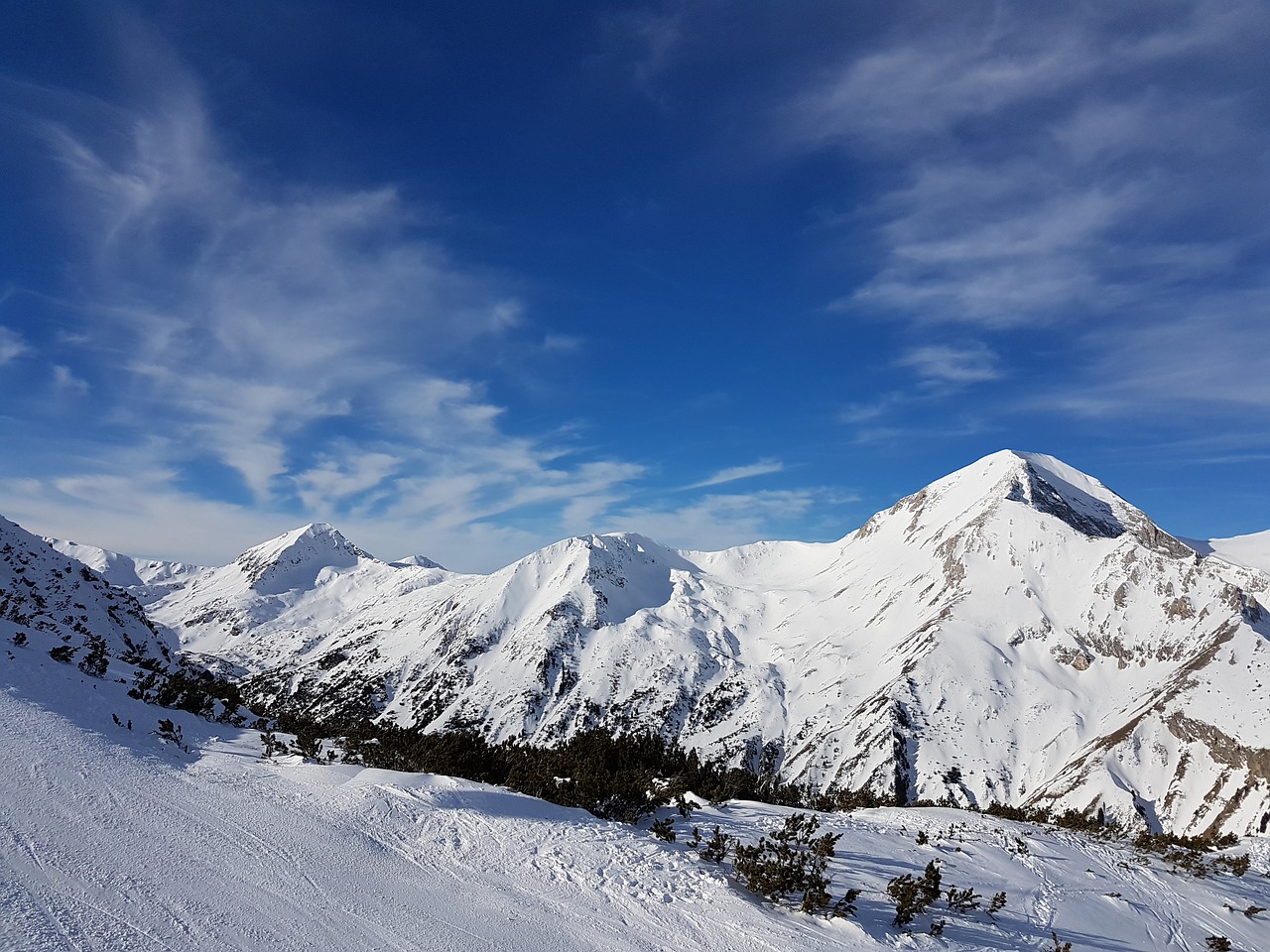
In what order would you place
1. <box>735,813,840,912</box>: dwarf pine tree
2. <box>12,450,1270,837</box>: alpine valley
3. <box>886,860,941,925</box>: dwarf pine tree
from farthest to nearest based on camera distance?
<box>12,450,1270,837</box>: alpine valley, <box>886,860,941,925</box>: dwarf pine tree, <box>735,813,840,912</box>: dwarf pine tree

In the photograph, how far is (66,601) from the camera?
37.1 m

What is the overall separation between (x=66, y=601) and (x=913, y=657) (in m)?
109

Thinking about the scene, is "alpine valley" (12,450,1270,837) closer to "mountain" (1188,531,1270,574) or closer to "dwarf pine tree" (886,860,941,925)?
"mountain" (1188,531,1270,574)

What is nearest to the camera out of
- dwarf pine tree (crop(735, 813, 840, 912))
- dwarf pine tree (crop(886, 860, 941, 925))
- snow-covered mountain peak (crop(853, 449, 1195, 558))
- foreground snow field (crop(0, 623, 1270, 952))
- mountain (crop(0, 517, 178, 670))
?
foreground snow field (crop(0, 623, 1270, 952))

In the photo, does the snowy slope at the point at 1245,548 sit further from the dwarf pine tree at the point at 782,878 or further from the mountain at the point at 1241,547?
the dwarf pine tree at the point at 782,878

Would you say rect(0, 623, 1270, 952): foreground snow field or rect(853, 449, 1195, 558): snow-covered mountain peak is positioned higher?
rect(853, 449, 1195, 558): snow-covered mountain peak

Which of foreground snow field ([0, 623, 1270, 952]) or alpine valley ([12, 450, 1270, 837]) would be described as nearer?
foreground snow field ([0, 623, 1270, 952])

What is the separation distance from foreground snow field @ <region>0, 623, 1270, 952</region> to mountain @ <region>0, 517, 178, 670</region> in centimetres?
1586

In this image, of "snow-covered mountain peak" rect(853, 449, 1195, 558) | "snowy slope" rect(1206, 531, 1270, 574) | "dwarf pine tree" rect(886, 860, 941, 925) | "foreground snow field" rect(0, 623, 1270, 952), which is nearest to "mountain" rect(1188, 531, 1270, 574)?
"snowy slope" rect(1206, 531, 1270, 574)

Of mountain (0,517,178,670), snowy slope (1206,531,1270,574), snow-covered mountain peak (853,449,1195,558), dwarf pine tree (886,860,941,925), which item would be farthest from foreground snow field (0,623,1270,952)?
snowy slope (1206,531,1270,574)

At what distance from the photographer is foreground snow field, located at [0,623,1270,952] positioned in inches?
278

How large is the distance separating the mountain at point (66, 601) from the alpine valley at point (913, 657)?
285mm

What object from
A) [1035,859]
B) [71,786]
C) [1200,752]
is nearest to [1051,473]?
[1200,752]

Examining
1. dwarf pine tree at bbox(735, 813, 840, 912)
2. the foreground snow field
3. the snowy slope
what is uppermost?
the snowy slope
